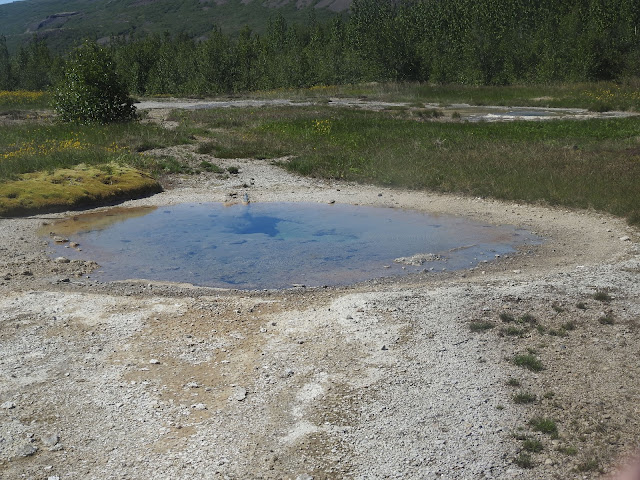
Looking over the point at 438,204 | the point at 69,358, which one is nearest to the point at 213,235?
the point at 438,204

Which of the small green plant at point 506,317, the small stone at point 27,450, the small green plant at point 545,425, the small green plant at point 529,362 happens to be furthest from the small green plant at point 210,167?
the small green plant at point 545,425

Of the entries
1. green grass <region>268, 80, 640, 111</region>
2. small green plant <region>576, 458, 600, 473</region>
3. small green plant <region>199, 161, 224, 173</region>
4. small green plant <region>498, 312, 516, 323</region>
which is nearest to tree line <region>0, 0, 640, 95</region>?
green grass <region>268, 80, 640, 111</region>

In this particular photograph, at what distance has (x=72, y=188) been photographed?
1784 cm

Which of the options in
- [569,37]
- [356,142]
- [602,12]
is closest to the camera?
[356,142]

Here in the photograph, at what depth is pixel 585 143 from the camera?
81.8 ft

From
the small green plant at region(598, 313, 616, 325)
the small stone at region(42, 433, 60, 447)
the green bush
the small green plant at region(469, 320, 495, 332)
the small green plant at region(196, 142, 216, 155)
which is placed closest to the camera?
the small stone at region(42, 433, 60, 447)

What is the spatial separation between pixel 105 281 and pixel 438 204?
9.01 metres

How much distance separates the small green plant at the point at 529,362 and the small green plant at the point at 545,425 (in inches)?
44.8

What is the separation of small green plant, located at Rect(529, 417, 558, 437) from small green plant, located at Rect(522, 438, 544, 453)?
0.65 feet

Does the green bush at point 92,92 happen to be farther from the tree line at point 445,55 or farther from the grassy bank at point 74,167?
the tree line at point 445,55

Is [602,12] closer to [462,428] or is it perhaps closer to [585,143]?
[585,143]

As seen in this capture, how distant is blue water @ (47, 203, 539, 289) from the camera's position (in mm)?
12250

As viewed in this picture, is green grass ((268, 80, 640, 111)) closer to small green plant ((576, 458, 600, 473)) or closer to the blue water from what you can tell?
the blue water

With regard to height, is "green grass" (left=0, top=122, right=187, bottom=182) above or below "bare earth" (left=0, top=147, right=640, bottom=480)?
above
